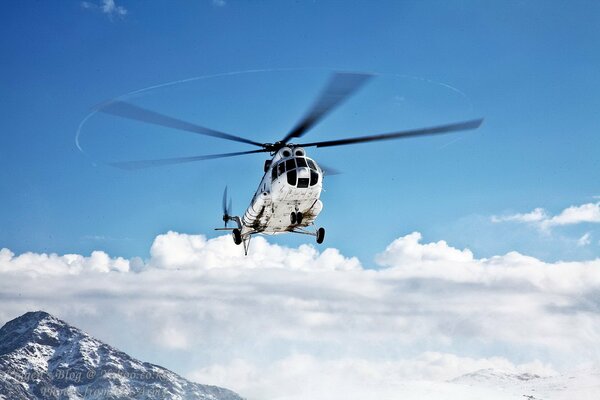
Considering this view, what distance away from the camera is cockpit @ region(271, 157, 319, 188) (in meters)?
59.6

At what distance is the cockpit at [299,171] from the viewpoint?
59625 millimetres

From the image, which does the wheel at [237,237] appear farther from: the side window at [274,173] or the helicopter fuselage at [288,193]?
the side window at [274,173]

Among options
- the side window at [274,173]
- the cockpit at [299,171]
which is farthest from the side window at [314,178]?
the side window at [274,173]

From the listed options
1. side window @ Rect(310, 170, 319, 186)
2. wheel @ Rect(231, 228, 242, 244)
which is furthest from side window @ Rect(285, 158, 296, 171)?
wheel @ Rect(231, 228, 242, 244)

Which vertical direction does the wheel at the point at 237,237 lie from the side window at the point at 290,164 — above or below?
below

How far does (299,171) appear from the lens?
59.6 meters

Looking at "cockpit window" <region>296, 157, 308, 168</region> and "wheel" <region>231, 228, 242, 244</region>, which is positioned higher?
"cockpit window" <region>296, 157, 308, 168</region>

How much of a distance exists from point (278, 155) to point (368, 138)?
8.46 m

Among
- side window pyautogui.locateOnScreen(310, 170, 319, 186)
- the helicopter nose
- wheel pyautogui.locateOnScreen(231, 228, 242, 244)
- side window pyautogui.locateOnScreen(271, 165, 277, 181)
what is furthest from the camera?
wheel pyautogui.locateOnScreen(231, 228, 242, 244)

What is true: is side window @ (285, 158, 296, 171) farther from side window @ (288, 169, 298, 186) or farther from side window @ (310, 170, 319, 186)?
side window @ (310, 170, 319, 186)

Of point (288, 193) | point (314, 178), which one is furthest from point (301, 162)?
point (288, 193)

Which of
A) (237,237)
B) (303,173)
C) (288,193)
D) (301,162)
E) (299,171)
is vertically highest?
(301,162)

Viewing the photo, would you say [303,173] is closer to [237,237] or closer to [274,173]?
[274,173]

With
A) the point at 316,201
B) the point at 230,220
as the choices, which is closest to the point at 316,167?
the point at 316,201
